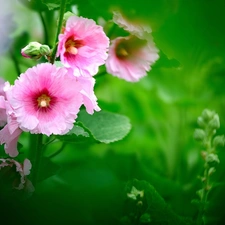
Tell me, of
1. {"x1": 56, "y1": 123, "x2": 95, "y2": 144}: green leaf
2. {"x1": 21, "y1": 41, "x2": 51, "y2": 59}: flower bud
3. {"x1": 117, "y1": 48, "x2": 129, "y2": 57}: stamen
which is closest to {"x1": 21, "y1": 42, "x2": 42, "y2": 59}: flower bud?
{"x1": 21, "y1": 41, "x2": 51, "y2": 59}: flower bud

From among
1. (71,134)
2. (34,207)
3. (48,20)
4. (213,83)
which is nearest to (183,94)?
(213,83)

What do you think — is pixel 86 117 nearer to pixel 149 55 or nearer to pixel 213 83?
pixel 149 55

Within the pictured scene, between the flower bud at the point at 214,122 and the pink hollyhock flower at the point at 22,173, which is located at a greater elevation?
the flower bud at the point at 214,122

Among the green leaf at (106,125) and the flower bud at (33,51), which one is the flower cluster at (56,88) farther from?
the green leaf at (106,125)

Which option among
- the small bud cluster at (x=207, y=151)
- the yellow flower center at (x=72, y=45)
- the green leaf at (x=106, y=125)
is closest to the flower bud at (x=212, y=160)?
the small bud cluster at (x=207, y=151)

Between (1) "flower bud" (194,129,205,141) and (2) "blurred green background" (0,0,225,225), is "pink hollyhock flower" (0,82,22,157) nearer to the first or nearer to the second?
(2) "blurred green background" (0,0,225,225)

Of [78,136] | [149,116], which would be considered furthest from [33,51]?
[149,116]

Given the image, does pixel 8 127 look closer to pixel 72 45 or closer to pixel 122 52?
pixel 72 45

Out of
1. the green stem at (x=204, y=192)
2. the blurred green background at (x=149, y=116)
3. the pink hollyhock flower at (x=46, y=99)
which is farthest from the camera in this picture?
the green stem at (x=204, y=192)
